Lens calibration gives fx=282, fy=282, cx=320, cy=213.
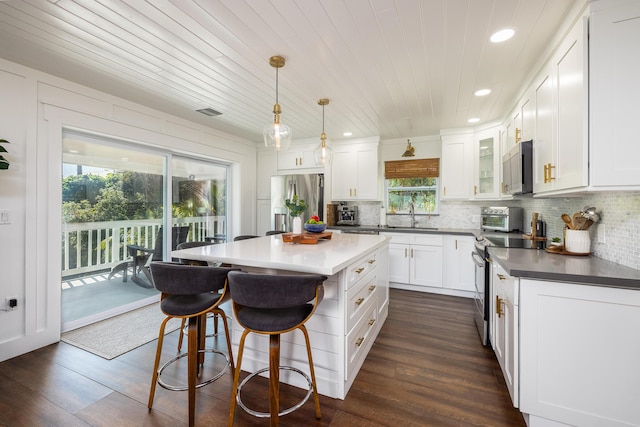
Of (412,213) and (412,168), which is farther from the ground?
(412,168)

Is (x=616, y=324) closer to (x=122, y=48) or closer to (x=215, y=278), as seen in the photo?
(x=215, y=278)

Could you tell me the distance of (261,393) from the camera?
1.89 m

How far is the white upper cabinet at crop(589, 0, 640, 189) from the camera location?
1434 millimetres

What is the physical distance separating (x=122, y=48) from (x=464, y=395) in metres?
3.50

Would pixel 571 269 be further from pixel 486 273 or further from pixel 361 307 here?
pixel 361 307

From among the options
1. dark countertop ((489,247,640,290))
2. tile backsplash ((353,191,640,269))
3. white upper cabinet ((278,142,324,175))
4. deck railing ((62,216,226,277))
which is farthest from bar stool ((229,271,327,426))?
white upper cabinet ((278,142,324,175))

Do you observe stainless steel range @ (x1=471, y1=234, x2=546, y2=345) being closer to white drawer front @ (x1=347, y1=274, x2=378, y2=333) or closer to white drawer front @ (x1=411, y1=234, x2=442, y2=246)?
white drawer front @ (x1=347, y1=274, x2=378, y2=333)

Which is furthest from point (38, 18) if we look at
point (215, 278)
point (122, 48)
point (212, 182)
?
point (212, 182)

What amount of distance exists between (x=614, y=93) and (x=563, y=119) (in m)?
0.32

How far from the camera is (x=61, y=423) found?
1.62 m

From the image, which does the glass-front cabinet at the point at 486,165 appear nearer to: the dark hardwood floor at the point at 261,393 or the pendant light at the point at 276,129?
the dark hardwood floor at the point at 261,393

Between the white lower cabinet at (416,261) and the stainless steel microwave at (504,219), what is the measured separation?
2.24 feet

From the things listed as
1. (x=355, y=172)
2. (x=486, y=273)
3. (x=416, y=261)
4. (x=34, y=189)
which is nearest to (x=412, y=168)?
(x=355, y=172)

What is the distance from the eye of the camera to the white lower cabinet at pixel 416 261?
13.4 ft
